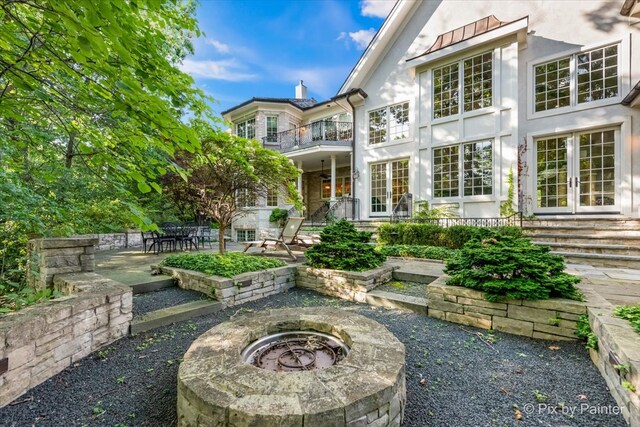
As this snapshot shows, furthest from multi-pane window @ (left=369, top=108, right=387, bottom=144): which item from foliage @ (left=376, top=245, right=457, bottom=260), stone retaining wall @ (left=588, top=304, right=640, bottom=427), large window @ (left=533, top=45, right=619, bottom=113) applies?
stone retaining wall @ (left=588, top=304, right=640, bottom=427)

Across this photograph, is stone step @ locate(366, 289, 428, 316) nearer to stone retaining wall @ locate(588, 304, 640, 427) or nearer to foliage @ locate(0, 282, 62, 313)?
stone retaining wall @ locate(588, 304, 640, 427)

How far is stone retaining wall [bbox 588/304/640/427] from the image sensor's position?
5.66ft

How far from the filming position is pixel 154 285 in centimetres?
454

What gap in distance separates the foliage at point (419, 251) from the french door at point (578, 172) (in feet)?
13.3

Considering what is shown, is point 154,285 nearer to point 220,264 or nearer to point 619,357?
point 220,264

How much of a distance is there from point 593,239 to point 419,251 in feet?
12.1

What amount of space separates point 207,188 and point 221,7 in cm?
516

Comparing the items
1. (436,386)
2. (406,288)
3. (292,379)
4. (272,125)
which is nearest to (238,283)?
(292,379)

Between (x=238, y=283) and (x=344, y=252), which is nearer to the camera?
(x=238, y=283)

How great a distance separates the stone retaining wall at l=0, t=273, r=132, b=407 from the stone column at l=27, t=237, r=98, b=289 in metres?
0.41

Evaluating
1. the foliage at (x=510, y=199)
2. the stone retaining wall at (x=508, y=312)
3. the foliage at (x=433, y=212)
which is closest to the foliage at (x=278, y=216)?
the foliage at (x=433, y=212)

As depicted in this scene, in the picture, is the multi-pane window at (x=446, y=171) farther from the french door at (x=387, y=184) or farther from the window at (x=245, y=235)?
the window at (x=245, y=235)

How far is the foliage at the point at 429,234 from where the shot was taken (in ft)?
23.0

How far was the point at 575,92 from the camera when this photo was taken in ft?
25.6
